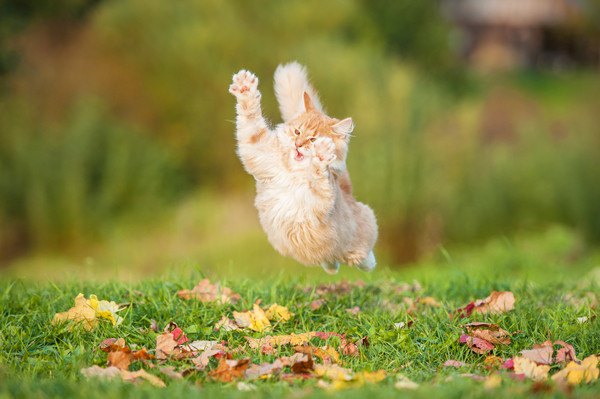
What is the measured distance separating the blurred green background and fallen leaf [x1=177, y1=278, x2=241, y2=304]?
4627 millimetres

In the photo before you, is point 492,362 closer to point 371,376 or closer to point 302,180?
point 371,376

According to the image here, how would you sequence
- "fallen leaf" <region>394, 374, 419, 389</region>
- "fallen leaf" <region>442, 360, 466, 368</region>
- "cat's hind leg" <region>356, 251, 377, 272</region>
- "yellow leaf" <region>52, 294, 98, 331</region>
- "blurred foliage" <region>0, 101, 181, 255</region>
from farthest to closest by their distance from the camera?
"blurred foliage" <region>0, 101, 181, 255</region>
"cat's hind leg" <region>356, 251, 377, 272</region>
"yellow leaf" <region>52, 294, 98, 331</region>
"fallen leaf" <region>442, 360, 466, 368</region>
"fallen leaf" <region>394, 374, 419, 389</region>

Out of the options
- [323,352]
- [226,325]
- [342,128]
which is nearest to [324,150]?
[342,128]

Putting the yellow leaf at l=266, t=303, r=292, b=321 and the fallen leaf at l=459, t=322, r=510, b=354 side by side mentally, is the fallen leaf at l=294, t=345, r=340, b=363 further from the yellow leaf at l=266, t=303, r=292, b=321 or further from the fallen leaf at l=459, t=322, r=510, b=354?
the fallen leaf at l=459, t=322, r=510, b=354

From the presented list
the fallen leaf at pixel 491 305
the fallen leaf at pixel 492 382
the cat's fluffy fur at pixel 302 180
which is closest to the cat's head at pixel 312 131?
the cat's fluffy fur at pixel 302 180

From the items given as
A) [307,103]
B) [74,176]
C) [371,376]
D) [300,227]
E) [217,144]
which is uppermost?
[307,103]

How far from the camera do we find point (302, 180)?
3.67 metres

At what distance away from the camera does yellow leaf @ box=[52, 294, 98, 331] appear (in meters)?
3.85

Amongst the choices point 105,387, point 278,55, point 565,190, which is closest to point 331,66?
point 278,55

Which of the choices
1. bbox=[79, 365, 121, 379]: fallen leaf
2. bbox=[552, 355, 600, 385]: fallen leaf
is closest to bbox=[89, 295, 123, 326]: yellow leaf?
bbox=[79, 365, 121, 379]: fallen leaf

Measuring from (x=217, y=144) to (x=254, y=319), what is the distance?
9291 mm

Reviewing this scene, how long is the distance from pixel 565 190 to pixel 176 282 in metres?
7.65

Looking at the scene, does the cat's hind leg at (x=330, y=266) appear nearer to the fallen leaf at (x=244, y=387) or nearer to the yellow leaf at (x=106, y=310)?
the fallen leaf at (x=244, y=387)

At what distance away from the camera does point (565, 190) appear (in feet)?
36.2
